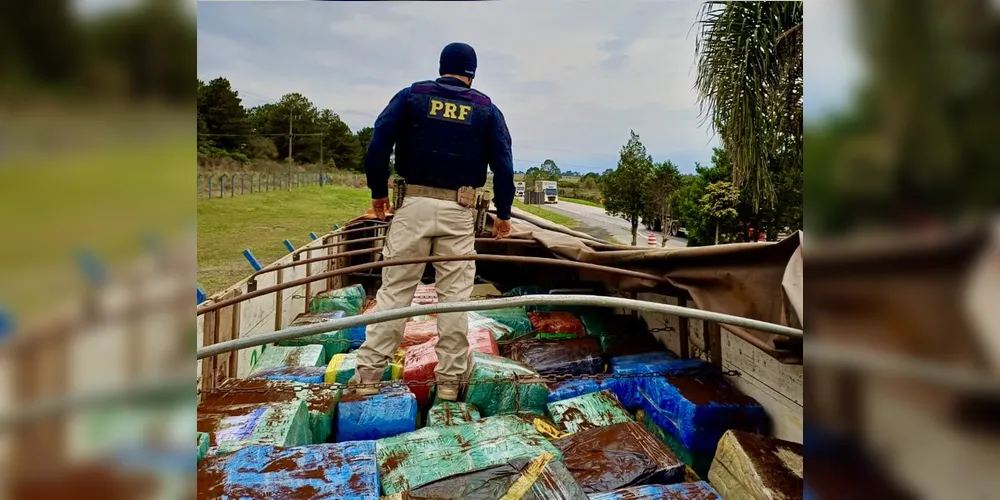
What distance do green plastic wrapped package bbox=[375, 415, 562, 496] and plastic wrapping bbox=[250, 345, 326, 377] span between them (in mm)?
Answer: 1024

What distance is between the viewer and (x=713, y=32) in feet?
16.7

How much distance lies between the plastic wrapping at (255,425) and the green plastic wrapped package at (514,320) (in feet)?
5.20

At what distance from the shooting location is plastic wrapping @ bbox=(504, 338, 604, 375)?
8.15 ft

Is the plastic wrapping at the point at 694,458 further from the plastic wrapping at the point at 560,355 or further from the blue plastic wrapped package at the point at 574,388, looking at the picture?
the plastic wrapping at the point at 560,355

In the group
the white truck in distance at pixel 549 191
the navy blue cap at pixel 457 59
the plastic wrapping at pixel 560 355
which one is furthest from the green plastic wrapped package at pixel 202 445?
the white truck in distance at pixel 549 191

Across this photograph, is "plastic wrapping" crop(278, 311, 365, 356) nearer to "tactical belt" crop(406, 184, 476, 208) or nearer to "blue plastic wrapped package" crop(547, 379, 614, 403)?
"tactical belt" crop(406, 184, 476, 208)
